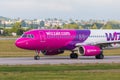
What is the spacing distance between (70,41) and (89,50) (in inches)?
95.1

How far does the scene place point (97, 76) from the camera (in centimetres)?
2841

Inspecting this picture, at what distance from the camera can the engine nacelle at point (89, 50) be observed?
46.5m

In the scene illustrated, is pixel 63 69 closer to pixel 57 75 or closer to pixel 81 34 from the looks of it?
pixel 57 75

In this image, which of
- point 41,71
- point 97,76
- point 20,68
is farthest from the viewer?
point 20,68

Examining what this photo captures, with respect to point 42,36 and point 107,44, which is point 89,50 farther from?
point 42,36

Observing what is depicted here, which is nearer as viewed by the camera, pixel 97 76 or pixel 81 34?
pixel 97 76

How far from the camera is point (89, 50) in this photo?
153 feet

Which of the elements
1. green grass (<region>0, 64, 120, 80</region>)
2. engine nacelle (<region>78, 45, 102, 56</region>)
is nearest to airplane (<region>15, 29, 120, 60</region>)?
engine nacelle (<region>78, 45, 102, 56</region>)

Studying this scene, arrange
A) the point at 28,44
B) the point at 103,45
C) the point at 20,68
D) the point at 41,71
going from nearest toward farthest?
the point at 41,71 < the point at 20,68 < the point at 28,44 < the point at 103,45

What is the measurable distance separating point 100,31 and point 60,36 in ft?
17.4

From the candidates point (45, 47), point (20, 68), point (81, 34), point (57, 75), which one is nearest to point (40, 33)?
point (45, 47)

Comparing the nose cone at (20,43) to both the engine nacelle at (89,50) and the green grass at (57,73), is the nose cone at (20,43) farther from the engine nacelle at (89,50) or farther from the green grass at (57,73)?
the green grass at (57,73)

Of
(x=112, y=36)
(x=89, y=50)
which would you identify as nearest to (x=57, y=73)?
(x=89, y=50)

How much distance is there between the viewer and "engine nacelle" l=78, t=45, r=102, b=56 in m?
46.5
